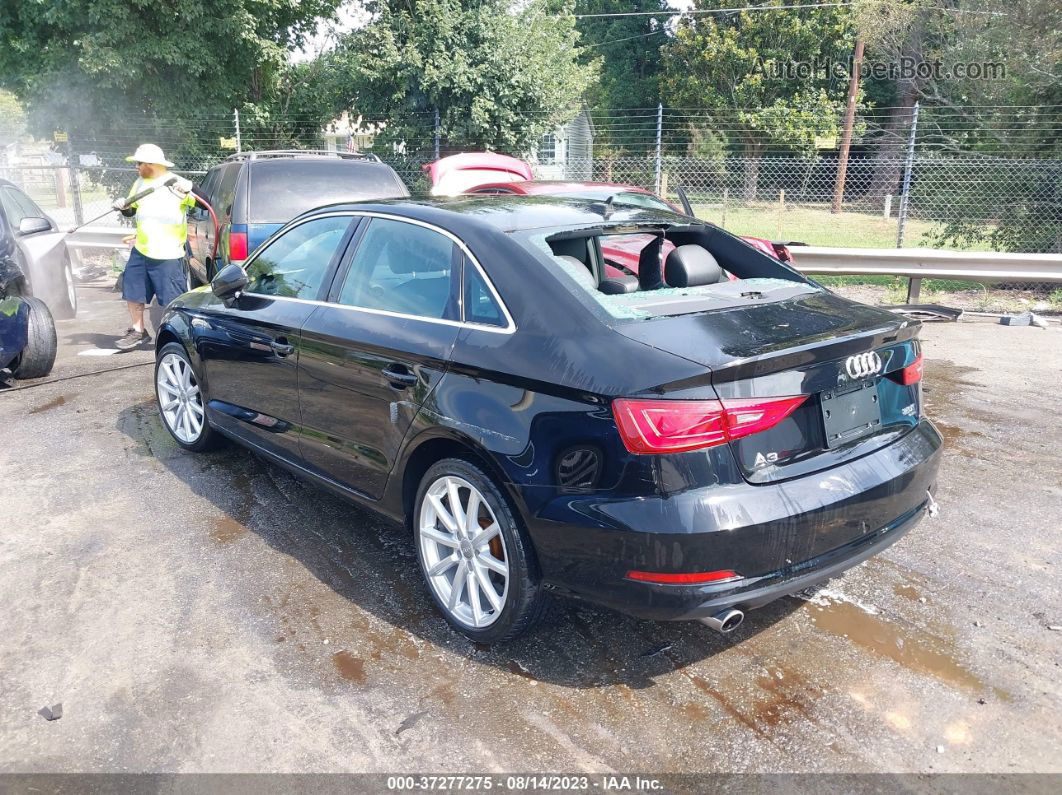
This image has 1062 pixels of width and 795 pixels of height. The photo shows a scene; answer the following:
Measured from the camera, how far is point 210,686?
302 cm

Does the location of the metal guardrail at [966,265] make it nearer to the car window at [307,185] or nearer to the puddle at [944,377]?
the puddle at [944,377]

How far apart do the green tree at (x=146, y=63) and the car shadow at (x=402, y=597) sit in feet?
42.5

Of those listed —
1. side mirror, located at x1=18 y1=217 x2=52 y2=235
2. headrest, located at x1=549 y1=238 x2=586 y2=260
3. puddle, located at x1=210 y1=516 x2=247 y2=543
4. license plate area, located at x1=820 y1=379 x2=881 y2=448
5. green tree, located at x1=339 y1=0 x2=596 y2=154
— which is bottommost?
puddle, located at x1=210 y1=516 x2=247 y2=543

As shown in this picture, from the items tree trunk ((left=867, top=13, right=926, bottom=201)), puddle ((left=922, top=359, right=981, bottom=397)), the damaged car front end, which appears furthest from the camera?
tree trunk ((left=867, top=13, right=926, bottom=201))

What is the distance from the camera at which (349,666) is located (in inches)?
123

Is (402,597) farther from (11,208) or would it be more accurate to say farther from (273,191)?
(11,208)

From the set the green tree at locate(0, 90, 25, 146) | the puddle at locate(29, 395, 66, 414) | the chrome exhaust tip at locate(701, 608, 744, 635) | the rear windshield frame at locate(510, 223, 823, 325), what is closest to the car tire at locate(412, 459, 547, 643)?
the chrome exhaust tip at locate(701, 608, 744, 635)

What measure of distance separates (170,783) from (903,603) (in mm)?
2746

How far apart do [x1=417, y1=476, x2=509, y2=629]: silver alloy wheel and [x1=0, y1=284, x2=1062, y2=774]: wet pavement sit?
0.53ft

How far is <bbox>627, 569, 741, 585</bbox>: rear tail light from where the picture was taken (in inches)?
104

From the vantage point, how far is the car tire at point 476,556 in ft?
9.75

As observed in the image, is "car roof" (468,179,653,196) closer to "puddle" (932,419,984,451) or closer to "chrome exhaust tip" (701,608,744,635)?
"puddle" (932,419,984,451)

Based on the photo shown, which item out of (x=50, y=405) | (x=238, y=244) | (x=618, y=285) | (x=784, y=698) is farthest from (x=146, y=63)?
(x=784, y=698)

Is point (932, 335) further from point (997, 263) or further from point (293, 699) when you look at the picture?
point (293, 699)
